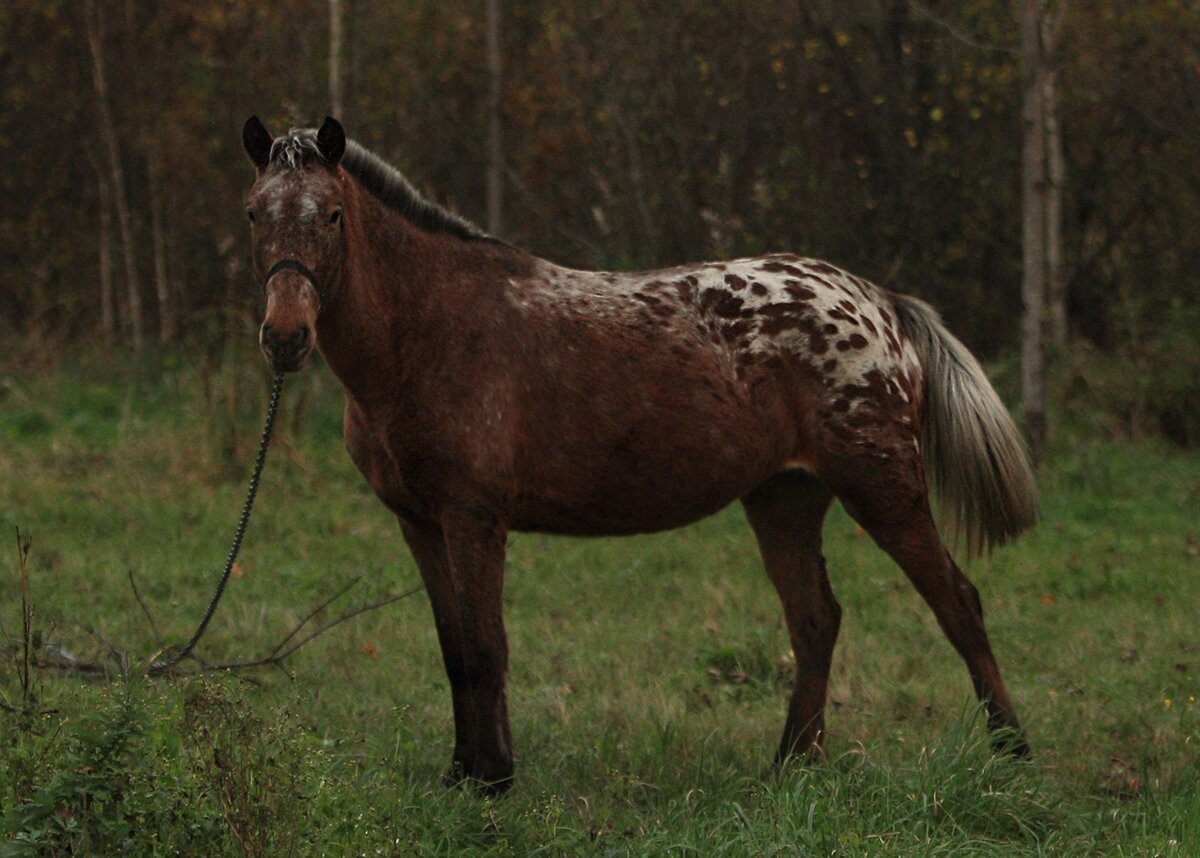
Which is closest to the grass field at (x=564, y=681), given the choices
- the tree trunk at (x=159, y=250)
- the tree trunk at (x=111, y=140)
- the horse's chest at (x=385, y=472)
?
the horse's chest at (x=385, y=472)

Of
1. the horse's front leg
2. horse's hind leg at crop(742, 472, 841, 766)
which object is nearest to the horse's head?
the horse's front leg

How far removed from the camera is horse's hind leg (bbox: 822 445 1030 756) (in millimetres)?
5238

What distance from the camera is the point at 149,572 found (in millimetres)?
8062

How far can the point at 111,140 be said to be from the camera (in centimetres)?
1483

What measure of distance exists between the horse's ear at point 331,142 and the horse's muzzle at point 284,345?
66cm

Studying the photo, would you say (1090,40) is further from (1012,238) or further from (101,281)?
(101,281)

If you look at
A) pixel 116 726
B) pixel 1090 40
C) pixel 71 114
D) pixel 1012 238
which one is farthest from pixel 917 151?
pixel 116 726

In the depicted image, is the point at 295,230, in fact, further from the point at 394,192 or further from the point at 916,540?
the point at 916,540

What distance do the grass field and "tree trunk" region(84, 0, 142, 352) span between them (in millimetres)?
2852

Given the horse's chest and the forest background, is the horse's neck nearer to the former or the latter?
the horse's chest

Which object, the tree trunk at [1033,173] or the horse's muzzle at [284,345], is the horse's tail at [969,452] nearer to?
the horse's muzzle at [284,345]

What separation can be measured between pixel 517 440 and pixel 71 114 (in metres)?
12.3

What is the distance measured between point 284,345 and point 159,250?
37.1 ft

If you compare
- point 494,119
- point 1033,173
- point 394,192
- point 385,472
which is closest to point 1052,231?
point 1033,173
